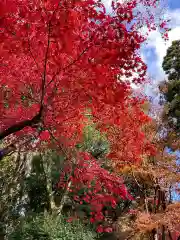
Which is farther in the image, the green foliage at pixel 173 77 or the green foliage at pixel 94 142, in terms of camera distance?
the green foliage at pixel 173 77

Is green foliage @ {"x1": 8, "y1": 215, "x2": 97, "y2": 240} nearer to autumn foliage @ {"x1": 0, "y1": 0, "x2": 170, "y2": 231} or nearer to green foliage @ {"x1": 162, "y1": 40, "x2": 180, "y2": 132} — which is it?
autumn foliage @ {"x1": 0, "y1": 0, "x2": 170, "y2": 231}

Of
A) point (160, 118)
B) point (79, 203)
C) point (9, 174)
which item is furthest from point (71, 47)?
point (79, 203)

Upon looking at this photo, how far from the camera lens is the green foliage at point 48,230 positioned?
42.8ft

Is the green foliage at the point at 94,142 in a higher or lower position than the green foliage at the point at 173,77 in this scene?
lower

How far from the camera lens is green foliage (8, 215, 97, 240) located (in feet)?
42.8

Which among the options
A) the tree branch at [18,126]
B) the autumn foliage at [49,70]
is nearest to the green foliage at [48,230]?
the autumn foliage at [49,70]

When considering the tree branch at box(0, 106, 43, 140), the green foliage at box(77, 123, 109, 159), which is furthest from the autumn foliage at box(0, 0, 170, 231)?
the green foliage at box(77, 123, 109, 159)

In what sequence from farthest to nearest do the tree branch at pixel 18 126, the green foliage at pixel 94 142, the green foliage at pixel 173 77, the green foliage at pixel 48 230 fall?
the green foliage at pixel 173 77
the green foliage at pixel 94 142
the green foliage at pixel 48 230
the tree branch at pixel 18 126

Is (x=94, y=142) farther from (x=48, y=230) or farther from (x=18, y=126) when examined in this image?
(x=18, y=126)

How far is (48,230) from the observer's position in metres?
13.0

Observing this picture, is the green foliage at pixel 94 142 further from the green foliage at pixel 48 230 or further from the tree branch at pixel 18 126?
the tree branch at pixel 18 126

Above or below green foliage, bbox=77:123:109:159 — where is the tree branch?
below

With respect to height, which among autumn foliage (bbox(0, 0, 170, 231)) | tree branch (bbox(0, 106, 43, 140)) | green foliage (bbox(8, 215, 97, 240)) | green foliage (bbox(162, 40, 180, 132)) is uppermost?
green foliage (bbox(162, 40, 180, 132))

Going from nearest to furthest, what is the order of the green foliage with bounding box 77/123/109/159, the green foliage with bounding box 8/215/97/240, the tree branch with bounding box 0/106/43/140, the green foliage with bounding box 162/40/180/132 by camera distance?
the tree branch with bounding box 0/106/43/140
the green foliage with bounding box 8/215/97/240
the green foliage with bounding box 77/123/109/159
the green foliage with bounding box 162/40/180/132
